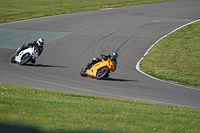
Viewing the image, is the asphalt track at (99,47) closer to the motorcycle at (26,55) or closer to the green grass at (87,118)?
the motorcycle at (26,55)

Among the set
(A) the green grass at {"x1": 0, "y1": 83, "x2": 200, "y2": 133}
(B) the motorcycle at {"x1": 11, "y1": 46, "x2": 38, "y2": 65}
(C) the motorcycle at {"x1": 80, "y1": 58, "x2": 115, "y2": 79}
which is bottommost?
(A) the green grass at {"x1": 0, "y1": 83, "x2": 200, "y2": 133}

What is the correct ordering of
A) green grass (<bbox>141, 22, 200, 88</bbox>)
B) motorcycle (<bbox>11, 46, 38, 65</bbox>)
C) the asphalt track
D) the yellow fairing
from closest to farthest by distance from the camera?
the asphalt track < the yellow fairing < green grass (<bbox>141, 22, 200, 88</bbox>) < motorcycle (<bbox>11, 46, 38, 65</bbox>)

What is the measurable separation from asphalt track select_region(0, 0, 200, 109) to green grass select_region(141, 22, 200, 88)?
1.08 meters

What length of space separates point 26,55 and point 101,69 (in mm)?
5330

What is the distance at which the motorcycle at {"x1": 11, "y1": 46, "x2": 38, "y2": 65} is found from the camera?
17875mm

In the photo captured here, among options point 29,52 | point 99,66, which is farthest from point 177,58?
point 29,52

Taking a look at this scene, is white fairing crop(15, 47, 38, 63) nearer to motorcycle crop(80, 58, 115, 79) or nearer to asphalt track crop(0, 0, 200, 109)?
asphalt track crop(0, 0, 200, 109)

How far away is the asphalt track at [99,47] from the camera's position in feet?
46.0

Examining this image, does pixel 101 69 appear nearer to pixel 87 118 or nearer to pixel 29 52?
pixel 29 52

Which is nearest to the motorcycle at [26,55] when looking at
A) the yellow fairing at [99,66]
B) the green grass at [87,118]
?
the yellow fairing at [99,66]

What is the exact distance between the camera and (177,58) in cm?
2188

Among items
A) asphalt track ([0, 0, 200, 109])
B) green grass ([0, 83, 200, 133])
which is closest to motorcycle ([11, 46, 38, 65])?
asphalt track ([0, 0, 200, 109])

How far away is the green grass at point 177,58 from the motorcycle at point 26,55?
726cm

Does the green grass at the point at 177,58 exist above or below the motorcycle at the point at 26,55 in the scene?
below
